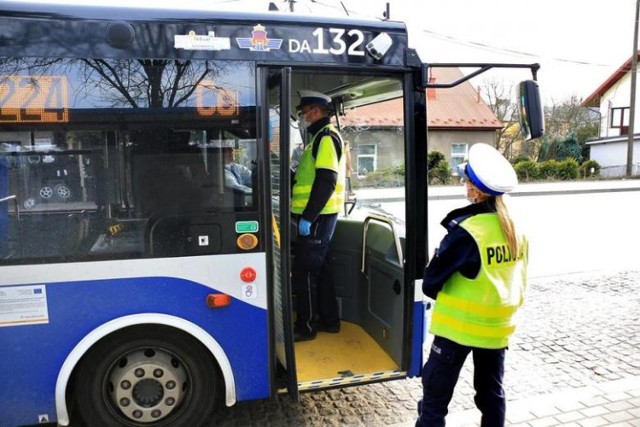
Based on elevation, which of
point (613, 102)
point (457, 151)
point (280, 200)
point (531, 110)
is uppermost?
point (613, 102)

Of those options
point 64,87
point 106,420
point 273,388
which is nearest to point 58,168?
point 64,87

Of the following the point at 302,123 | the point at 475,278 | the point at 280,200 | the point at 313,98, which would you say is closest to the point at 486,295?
the point at 475,278

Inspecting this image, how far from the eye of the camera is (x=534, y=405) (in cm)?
380

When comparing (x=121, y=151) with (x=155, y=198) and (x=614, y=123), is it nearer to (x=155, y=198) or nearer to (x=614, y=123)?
(x=155, y=198)

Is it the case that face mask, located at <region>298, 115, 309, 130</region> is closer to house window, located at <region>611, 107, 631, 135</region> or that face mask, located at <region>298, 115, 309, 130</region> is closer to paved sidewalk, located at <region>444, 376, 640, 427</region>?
paved sidewalk, located at <region>444, 376, 640, 427</region>

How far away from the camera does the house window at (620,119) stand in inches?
1574

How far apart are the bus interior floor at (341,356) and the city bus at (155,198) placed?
0.93 ft

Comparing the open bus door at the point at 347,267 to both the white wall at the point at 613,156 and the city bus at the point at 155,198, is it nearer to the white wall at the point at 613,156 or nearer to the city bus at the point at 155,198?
the city bus at the point at 155,198

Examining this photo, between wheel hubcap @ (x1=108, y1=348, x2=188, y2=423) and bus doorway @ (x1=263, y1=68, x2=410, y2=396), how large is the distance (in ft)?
2.19

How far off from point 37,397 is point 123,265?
0.90m

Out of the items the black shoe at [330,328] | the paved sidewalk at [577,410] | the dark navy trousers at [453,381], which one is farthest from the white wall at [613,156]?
the dark navy trousers at [453,381]

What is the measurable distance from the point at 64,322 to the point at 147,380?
609 millimetres

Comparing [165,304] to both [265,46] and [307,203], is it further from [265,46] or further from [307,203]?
[265,46]

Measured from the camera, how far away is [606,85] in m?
42.1
